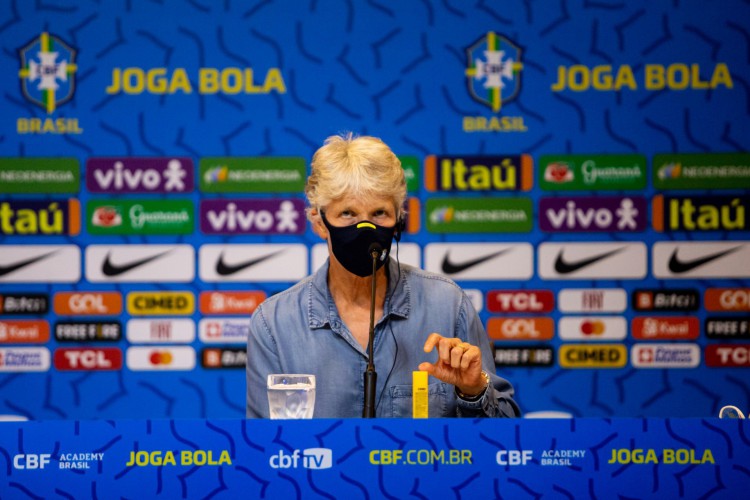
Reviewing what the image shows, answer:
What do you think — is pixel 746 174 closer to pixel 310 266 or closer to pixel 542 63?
pixel 542 63

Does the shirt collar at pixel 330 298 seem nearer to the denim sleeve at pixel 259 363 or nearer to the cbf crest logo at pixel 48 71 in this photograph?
the denim sleeve at pixel 259 363

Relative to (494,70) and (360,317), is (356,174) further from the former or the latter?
(494,70)

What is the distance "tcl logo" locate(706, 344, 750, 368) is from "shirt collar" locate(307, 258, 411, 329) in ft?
7.00

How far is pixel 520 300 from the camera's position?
3.66 m

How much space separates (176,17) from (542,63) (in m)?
1.61

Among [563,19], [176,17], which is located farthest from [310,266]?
[563,19]

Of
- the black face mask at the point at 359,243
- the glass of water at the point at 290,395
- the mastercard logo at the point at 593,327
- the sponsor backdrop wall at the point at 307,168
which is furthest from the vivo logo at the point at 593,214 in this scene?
the glass of water at the point at 290,395

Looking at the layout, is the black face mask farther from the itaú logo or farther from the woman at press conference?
the itaú logo

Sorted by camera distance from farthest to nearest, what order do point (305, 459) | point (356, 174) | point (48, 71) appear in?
point (48, 71)
point (356, 174)
point (305, 459)

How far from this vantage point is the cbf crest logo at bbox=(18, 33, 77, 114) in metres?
3.62

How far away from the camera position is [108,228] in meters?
3.63

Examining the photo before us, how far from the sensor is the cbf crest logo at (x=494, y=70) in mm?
3637

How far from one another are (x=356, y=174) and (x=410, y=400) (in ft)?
1.80

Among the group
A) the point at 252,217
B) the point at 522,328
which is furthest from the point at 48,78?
the point at 522,328
